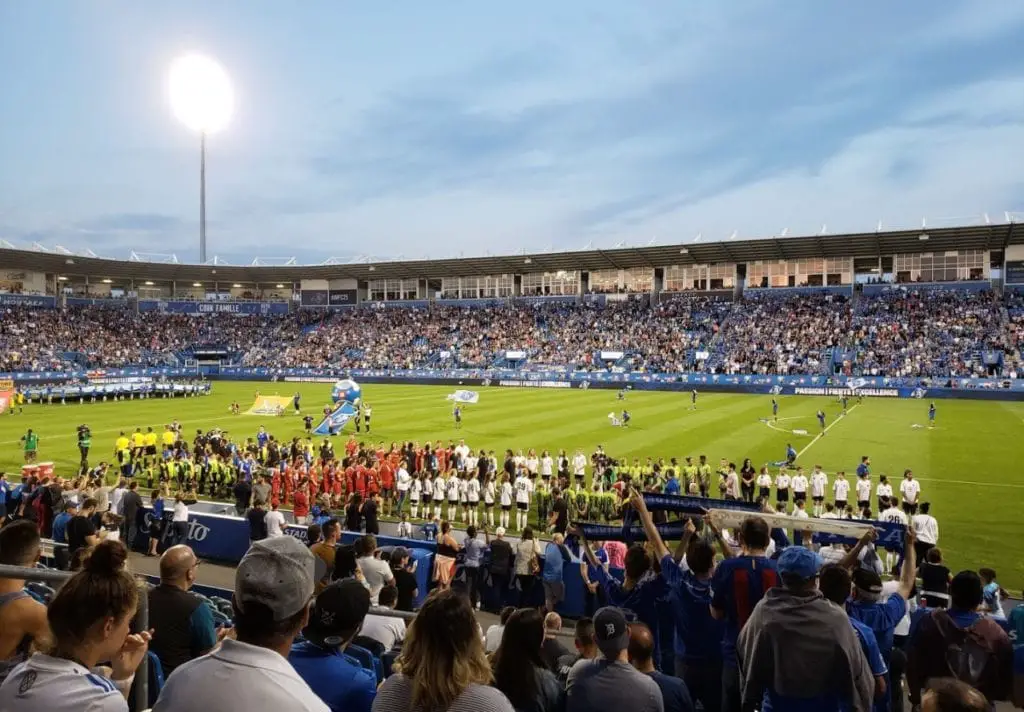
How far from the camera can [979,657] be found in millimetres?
4895

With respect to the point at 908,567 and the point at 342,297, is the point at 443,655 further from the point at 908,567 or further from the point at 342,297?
the point at 342,297

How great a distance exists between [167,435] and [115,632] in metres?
25.0

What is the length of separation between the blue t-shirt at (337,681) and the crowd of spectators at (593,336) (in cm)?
5401

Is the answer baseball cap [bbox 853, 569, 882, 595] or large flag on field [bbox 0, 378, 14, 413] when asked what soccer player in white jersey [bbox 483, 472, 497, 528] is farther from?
large flag on field [bbox 0, 378, 14, 413]

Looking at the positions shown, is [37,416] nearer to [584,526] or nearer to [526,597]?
[526,597]

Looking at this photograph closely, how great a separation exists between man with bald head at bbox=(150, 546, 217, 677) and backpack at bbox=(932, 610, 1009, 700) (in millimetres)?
5158

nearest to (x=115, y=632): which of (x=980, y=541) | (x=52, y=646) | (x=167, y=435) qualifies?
(x=52, y=646)

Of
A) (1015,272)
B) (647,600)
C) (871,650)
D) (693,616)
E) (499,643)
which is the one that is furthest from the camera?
(1015,272)

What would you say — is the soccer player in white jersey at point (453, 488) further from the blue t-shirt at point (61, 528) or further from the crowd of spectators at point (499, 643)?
the crowd of spectators at point (499, 643)

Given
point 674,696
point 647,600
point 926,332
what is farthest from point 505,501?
point 926,332

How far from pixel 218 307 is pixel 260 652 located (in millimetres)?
92779

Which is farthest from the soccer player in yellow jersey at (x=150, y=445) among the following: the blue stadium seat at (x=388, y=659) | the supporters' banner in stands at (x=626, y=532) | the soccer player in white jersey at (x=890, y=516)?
the soccer player in white jersey at (x=890, y=516)

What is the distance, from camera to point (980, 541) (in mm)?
16141

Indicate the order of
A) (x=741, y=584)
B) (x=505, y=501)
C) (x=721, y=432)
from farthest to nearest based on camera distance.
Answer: (x=721, y=432) < (x=505, y=501) < (x=741, y=584)
